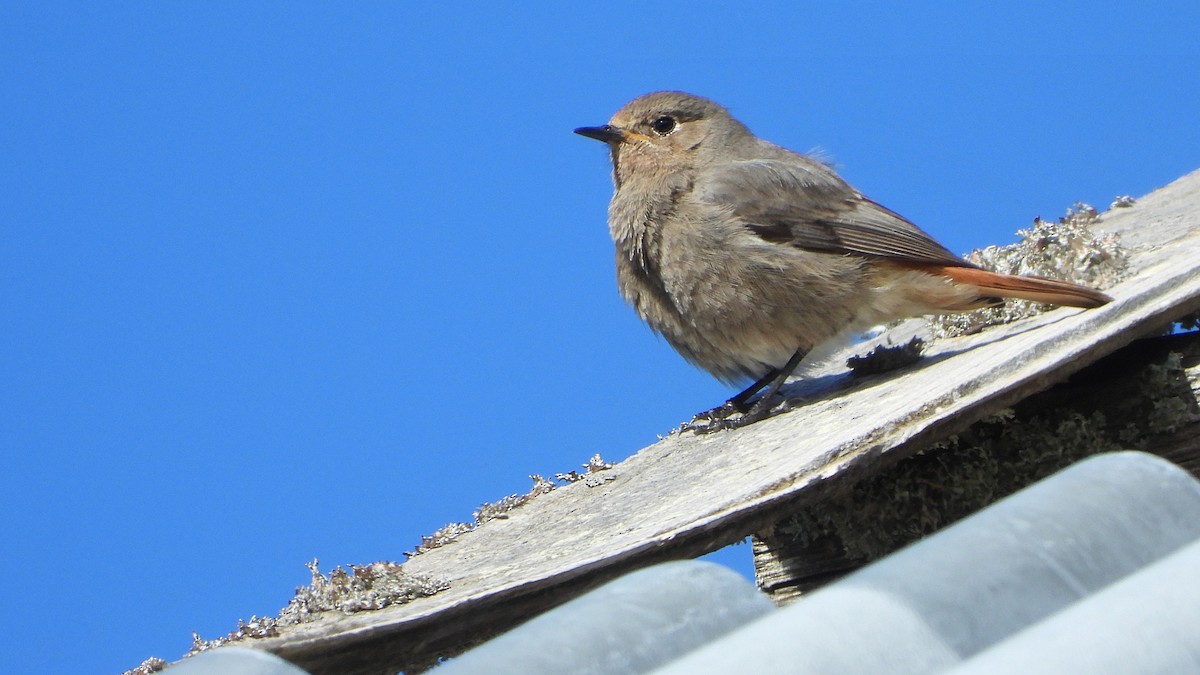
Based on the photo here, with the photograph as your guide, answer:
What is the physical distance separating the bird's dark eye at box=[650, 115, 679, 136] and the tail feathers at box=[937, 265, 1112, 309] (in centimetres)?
164

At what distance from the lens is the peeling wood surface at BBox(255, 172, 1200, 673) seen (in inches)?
92.3

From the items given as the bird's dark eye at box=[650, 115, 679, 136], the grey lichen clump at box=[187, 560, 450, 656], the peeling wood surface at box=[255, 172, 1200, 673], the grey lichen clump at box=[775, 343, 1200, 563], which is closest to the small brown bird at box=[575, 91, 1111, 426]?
the peeling wood surface at box=[255, 172, 1200, 673]

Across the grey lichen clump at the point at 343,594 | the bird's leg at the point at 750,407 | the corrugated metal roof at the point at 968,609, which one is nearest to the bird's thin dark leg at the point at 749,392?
the bird's leg at the point at 750,407

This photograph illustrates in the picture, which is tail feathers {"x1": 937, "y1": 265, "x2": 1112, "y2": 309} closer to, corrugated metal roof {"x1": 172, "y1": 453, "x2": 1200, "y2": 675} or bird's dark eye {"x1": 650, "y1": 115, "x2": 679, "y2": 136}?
bird's dark eye {"x1": 650, "y1": 115, "x2": 679, "y2": 136}

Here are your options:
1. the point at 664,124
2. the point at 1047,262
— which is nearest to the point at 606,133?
the point at 664,124

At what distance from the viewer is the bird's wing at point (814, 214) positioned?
5195 millimetres

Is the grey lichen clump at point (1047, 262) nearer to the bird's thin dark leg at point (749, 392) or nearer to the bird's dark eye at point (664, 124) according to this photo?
the bird's thin dark leg at point (749, 392)

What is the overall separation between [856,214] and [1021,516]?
4.06 metres

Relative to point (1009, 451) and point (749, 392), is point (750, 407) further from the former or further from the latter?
point (1009, 451)

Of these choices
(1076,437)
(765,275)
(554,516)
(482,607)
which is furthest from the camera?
(765,275)

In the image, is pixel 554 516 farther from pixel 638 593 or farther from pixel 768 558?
pixel 638 593

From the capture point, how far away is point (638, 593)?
1.48 meters

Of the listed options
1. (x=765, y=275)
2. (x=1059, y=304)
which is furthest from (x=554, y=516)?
(x=1059, y=304)

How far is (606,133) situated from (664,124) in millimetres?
269
